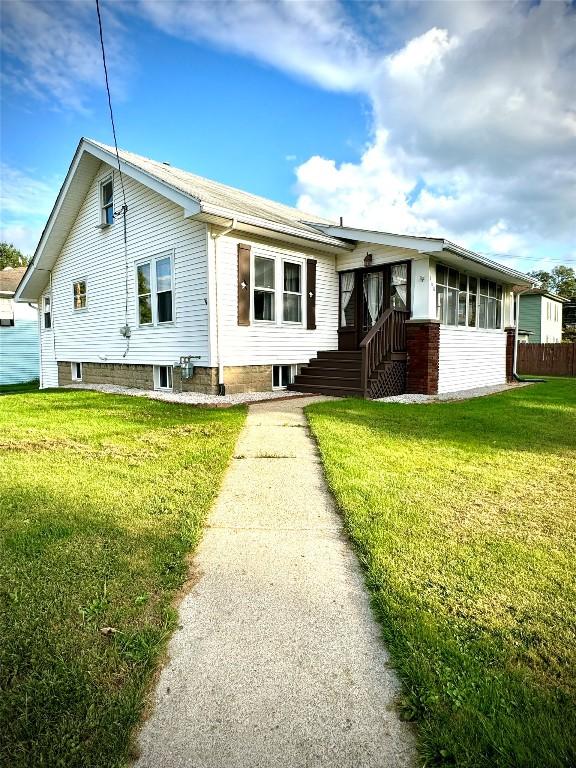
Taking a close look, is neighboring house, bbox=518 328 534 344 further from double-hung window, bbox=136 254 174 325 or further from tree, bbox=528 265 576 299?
tree, bbox=528 265 576 299

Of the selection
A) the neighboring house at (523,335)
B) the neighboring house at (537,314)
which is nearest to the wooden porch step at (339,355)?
the neighboring house at (523,335)

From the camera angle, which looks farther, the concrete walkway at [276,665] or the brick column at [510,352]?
the brick column at [510,352]

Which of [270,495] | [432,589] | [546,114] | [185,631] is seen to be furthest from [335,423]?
[546,114]

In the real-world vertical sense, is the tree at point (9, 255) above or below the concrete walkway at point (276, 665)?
above

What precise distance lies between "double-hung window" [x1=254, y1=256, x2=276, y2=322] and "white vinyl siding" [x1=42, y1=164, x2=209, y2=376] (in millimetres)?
1327

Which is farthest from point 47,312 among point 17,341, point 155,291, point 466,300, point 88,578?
point 88,578

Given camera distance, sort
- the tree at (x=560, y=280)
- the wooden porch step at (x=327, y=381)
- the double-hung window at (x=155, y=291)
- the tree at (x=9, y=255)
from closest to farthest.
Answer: the wooden porch step at (x=327, y=381) → the double-hung window at (x=155, y=291) → the tree at (x=9, y=255) → the tree at (x=560, y=280)

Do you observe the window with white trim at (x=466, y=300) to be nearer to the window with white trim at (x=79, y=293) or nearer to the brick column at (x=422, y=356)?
the brick column at (x=422, y=356)

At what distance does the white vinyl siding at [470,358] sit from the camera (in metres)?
11.4

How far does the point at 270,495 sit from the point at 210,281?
6.35m

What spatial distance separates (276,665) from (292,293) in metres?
9.66

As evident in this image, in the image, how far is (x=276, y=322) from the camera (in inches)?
413

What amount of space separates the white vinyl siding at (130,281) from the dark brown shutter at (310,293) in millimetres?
2904

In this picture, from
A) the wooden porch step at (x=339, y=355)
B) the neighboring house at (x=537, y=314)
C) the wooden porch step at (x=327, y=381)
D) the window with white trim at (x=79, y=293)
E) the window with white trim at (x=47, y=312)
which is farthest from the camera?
the neighboring house at (x=537, y=314)
